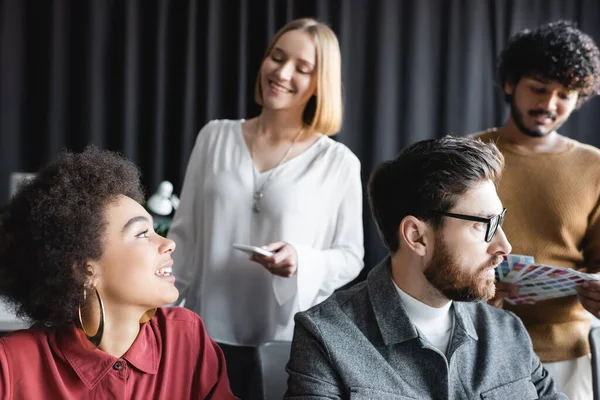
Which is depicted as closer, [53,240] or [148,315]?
[53,240]

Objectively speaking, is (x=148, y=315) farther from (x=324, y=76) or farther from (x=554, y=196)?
(x=554, y=196)

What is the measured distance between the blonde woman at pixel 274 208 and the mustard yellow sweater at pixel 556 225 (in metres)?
0.47

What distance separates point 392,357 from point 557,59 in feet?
3.51

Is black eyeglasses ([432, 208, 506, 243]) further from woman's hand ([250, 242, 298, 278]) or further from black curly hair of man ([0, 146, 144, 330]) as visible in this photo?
black curly hair of man ([0, 146, 144, 330])

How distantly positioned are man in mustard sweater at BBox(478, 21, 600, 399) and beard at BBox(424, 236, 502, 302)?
40 cm

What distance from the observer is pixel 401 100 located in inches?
144

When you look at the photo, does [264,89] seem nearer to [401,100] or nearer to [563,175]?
[563,175]

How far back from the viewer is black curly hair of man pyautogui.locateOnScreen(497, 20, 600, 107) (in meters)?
2.12

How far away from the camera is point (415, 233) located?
5.39 ft

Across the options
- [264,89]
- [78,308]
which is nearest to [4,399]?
[78,308]

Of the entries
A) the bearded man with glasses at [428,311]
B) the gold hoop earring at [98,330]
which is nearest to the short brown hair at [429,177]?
the bearded man with glasses at [428,311]

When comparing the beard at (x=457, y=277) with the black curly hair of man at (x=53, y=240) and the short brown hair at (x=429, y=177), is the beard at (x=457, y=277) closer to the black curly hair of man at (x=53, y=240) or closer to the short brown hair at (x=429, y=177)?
the short brown hair at (x=429, y=177)

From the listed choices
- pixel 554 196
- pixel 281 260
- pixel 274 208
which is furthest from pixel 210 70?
pixel 554 196

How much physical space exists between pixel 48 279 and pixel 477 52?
2.72m
